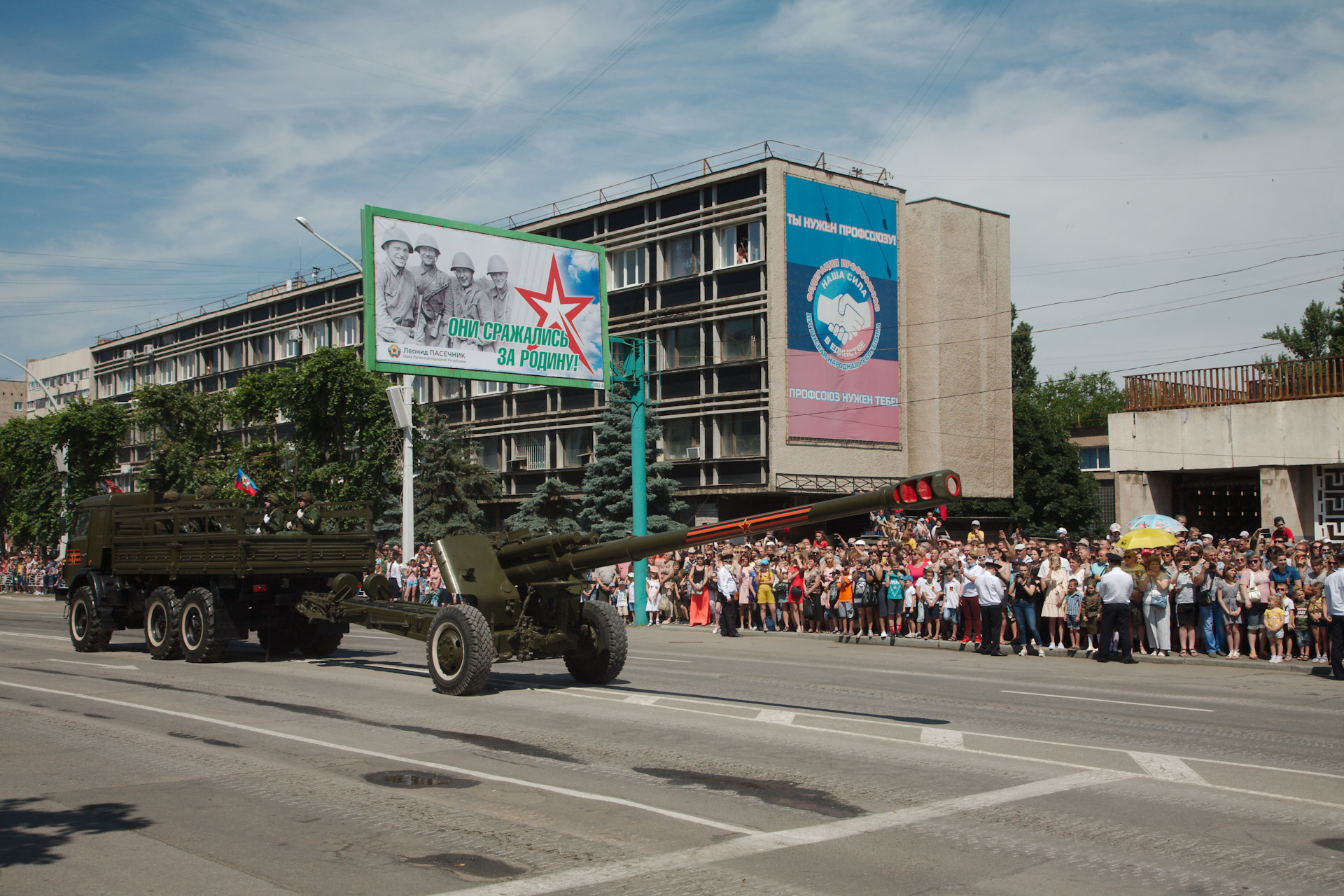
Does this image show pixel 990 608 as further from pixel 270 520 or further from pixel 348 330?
pixel 348 330

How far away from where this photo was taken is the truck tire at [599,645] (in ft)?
45.7

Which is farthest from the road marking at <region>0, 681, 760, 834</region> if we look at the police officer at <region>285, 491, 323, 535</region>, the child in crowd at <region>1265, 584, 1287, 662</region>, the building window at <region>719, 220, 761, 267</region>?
the building window at <region>719, 220, 761, 267</region>

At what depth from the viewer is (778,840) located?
260 inches

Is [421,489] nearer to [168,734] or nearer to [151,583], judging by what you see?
[151,583]

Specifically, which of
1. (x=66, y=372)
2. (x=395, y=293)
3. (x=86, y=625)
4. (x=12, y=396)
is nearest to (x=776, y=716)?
(x=86, y=625)

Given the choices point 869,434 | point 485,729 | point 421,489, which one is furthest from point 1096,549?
point 421,489

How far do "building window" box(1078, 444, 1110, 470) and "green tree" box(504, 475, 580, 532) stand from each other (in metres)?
39.8

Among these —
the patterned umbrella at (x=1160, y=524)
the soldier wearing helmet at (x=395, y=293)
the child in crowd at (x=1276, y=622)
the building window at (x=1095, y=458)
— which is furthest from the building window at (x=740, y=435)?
the building window at (x=1095, y=458)

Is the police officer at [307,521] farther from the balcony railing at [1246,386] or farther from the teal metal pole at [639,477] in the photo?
the balcony railing at [1246,386]

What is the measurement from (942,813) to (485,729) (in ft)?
16.0

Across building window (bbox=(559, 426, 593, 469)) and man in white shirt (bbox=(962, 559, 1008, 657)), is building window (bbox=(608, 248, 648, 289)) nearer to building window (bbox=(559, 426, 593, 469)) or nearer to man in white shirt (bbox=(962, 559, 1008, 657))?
building window (bbox=(559, 426, 593, 469))

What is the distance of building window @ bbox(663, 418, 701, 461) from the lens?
151 feet

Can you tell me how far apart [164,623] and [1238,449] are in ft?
86.7

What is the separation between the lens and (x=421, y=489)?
159ft
